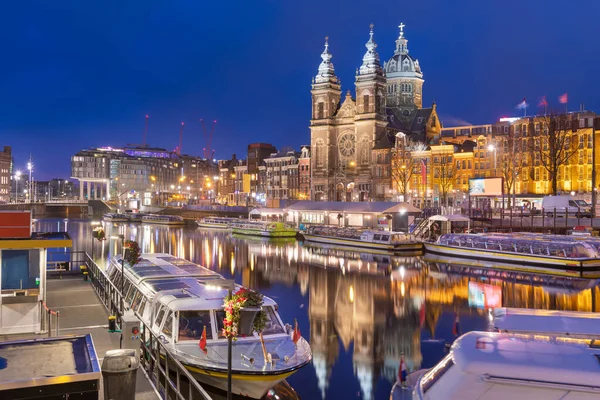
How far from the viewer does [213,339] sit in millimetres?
18359

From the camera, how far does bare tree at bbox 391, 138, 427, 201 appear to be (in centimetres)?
11137

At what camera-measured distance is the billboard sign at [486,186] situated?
8519 centimetres

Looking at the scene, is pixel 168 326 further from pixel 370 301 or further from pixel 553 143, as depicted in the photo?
pixel 553 143

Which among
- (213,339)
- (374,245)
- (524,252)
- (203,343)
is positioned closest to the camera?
(203,343)

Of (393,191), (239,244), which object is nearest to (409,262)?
Answer: (239,244)

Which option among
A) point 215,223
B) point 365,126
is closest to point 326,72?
point 365,126

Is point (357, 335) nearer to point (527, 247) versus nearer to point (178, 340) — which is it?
point (178, 340)

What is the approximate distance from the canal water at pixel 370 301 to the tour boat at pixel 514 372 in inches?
220

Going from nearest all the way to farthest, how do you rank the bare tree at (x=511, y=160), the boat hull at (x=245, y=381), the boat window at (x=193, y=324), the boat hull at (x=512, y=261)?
the boat hull at (x=245, y=381), the boat window at (x=193, y=324), the boat hull at (x=512, y=261), the bare tree at (x=511, y=160)

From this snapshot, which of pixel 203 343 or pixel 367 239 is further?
pixel 367 239

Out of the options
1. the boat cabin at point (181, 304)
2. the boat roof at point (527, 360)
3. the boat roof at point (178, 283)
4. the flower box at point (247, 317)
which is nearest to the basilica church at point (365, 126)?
the boat roof at point (178, 283)

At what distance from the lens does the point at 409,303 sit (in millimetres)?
37344

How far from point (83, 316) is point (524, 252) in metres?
44.3

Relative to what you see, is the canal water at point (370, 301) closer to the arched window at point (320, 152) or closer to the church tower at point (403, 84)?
the arched window at point (320, 152)
